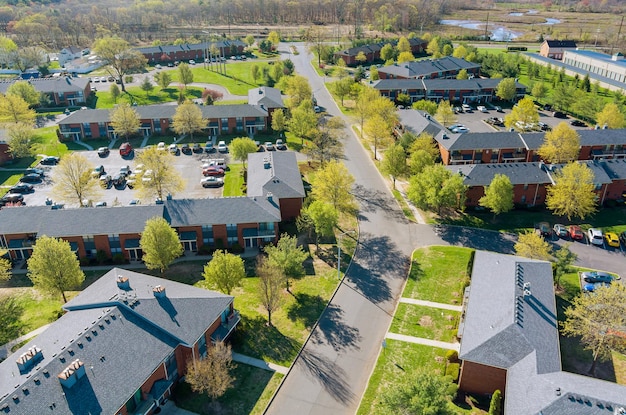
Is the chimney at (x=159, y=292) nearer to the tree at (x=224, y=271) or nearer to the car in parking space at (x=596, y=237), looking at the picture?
the tree at (x=224, y=271)

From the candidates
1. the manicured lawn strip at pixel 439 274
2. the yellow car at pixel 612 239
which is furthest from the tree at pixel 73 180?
the yellow car at pixel 612 239

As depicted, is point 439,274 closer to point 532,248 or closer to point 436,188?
Result: point 532,248

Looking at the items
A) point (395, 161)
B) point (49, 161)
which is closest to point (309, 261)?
point (395, 161)

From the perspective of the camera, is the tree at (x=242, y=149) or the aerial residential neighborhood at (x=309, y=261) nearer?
the aerial residential neighborhood at (x=309, y=261)

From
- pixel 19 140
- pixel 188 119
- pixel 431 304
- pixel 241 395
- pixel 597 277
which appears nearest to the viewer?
pixel 241 395

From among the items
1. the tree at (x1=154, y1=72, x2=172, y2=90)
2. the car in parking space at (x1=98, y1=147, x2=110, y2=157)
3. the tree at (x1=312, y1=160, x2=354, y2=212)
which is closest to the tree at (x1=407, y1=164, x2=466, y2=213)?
the tree at (x1=312, y1=160, x2=354, y2=212)

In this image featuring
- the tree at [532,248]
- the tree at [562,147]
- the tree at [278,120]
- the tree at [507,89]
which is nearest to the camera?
the tree at [532,248]

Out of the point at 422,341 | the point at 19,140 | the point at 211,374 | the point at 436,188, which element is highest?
the point at 19,140

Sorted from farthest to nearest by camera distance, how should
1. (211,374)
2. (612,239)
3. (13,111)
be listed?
1. (13,111)
2. (612,239)
3. (211,374)
